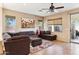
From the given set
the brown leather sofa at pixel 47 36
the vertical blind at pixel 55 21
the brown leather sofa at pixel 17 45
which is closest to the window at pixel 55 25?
the vertical blind at pixel 55 21

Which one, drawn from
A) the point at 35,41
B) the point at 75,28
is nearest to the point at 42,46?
the point at 35,41

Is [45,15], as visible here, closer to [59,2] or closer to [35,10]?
Answer: [35,10]

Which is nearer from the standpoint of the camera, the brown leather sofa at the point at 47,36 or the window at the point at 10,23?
the window at the point at 10,23

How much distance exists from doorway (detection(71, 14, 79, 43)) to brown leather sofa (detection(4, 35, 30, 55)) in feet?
2.95

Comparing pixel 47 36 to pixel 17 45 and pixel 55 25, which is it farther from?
pixel 17 45

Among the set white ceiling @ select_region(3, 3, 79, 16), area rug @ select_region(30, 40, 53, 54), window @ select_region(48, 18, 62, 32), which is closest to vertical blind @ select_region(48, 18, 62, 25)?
window @ select_region(48, 18, 62, 32)

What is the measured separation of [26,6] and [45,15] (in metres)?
0.43

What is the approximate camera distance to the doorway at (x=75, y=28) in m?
2.15

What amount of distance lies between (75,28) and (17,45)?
1.18 meters

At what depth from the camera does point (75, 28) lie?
2.19m

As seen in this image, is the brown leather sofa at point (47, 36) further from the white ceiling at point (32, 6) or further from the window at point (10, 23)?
the window at point (10, 23)

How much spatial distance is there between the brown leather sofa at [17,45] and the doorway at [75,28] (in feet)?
2.95

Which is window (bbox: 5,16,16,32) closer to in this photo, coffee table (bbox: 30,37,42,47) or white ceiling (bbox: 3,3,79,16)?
white ceiling (bbox: 3,3,79,16)

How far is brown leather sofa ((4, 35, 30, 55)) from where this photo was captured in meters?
2.08
